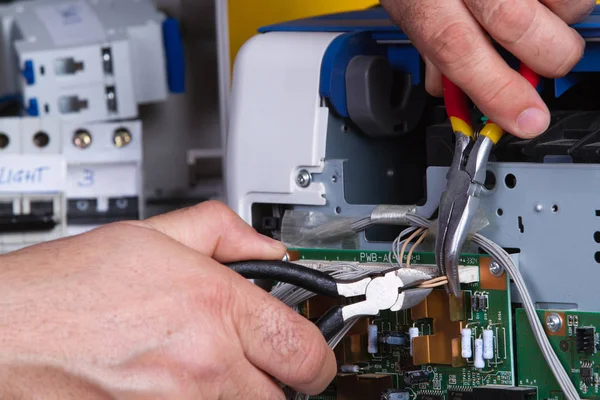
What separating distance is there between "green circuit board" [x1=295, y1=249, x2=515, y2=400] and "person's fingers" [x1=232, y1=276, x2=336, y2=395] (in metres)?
0.22

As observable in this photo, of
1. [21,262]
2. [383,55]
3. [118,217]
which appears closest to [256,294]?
[21,262]

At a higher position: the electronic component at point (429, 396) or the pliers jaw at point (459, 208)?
the pliers jaw at point (459, 208)

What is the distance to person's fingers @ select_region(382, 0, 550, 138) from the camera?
987 millimetres

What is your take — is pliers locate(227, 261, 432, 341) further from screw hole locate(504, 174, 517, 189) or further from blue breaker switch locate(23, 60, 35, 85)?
blue breaker switch locate(23, 60, 35, 85)

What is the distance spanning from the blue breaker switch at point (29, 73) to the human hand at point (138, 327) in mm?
1272

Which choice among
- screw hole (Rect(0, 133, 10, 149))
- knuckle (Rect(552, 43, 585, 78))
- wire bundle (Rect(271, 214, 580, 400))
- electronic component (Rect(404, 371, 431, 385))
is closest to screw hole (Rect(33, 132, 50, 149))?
screw hole (Rect(0, 133, 10, 149))

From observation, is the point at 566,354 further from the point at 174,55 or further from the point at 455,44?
the point at 174,55

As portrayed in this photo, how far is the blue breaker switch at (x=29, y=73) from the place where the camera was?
205cm

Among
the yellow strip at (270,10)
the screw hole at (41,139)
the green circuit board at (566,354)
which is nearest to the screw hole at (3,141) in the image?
the screw hole at (41,139)

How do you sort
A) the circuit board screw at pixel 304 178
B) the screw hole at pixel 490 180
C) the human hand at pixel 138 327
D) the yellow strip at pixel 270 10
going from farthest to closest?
the yellow strip at pixel 270 10 → the circuit board screw at pixel 304 178 → the screw hole at pixel 490 180 → the human hand at pixel 138 327

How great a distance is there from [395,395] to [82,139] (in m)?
1.22

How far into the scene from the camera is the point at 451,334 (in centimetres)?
106

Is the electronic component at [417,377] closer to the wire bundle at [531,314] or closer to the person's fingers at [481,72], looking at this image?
the wire bundle at [531,314]

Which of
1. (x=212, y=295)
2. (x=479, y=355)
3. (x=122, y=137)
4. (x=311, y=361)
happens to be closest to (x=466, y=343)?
(x=479, y=355)
